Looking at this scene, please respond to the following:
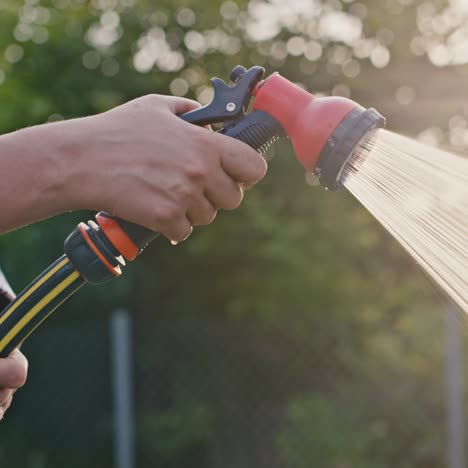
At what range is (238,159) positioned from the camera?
1.29 metres

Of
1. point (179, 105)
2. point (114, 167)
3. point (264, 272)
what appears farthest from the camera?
point (264, 272)

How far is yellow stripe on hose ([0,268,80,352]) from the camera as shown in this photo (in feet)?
4.52

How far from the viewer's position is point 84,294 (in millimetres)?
5645

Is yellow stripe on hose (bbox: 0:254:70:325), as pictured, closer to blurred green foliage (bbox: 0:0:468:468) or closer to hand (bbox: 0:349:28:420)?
hand (bbox: 0:349:28:420)

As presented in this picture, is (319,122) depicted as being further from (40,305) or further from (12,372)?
(12,372)

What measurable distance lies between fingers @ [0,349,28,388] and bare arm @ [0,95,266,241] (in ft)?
0.94

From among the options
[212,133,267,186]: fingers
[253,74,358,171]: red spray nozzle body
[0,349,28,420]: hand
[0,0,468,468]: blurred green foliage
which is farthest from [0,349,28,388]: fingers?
[0,0,468,468]: blurred green foliage

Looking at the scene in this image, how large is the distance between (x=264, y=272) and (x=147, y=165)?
432 cm

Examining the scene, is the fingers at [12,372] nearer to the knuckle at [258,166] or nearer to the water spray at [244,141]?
the water spray at [244,141]

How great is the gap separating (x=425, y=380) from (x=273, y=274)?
1.28 meters

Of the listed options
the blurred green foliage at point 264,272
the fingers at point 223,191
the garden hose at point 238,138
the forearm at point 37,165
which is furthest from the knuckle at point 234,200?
the blurred green foliage at point 264,272

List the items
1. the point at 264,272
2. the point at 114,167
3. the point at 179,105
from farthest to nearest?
the point at 264,272 → the point at 179,105 → the point at 114,167

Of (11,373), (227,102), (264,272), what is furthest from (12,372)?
(264,272)

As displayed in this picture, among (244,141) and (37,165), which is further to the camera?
(244,141)
